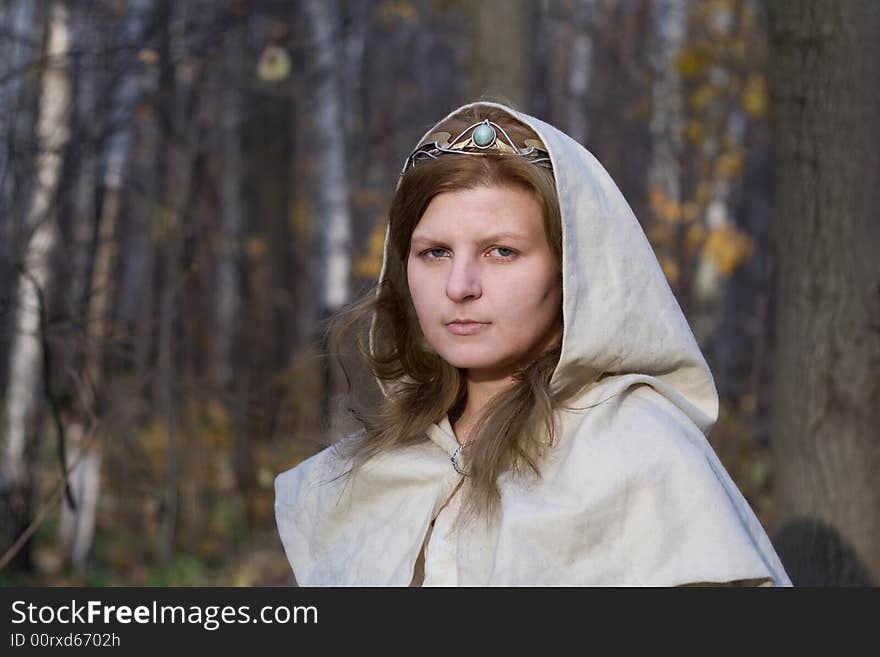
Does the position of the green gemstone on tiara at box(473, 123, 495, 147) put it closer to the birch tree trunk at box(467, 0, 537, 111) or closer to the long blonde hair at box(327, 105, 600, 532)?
the long blonde hair at box(327, 105, 600, 532)

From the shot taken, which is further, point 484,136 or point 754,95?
point 754,95

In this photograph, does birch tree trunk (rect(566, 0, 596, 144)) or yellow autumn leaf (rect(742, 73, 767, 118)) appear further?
birch tree trunk (rect(566, 0, 596, 144))

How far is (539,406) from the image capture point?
266cm

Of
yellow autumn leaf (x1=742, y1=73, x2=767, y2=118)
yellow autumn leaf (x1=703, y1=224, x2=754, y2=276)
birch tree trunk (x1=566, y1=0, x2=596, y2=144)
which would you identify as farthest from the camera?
birch tree trunk (x1=566, y1=0, x2=596, y2=144)

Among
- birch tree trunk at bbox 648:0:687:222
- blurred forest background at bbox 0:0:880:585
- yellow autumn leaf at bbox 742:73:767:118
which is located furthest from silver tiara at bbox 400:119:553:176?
yellow autumn leaf at bbox 742:73:767:118

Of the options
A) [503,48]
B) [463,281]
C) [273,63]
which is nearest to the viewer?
[463,281]

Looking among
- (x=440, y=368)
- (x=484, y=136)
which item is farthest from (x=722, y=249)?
(x=484, y=136)

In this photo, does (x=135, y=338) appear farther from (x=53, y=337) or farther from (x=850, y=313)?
(x=850, y=313)

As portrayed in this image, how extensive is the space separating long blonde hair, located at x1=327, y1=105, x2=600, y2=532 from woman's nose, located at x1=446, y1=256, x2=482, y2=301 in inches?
7.6

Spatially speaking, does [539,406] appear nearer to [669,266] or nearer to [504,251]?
[504,251]

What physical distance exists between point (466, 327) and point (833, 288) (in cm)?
176

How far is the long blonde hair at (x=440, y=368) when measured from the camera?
8.74ft

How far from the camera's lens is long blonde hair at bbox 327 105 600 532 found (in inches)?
105

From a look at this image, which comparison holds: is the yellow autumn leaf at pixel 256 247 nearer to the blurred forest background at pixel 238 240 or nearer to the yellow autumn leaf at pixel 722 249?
the blurred forest background at pixel 238 240
